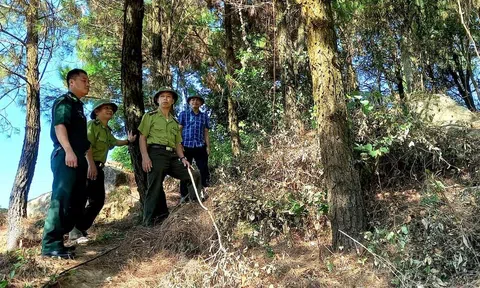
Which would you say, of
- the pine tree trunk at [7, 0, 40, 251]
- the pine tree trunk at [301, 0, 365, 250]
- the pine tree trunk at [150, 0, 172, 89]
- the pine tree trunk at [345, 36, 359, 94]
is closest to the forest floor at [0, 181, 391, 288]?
the pine tree trunk at [301, 0, 365, 250]

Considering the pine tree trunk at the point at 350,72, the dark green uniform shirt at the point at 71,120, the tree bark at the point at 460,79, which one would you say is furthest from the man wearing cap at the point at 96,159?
the tree bark at the point at 460,79

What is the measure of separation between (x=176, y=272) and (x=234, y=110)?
6407 mm

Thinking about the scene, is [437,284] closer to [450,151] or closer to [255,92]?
[450,151]

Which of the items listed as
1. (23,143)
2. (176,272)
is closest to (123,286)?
(176,272)

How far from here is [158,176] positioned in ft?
16.3

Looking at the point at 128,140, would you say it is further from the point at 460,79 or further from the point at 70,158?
the point at 460,79

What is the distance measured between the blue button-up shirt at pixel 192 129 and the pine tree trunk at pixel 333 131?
2.96 m

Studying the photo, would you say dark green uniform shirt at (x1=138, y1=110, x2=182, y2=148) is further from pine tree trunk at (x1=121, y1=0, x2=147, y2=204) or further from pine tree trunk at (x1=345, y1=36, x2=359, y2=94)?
pine tree trunk at (x1=345, y1=36, x2=359, y2=94)

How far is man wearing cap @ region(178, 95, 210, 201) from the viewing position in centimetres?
644

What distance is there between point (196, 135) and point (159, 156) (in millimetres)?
1531

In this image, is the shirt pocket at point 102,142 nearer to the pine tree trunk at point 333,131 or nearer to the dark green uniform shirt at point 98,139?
the dark green uniform shirt at point 98,139

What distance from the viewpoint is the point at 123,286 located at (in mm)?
3564

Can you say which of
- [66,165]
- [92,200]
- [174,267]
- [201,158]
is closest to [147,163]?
[92,200]

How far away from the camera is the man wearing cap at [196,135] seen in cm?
644
